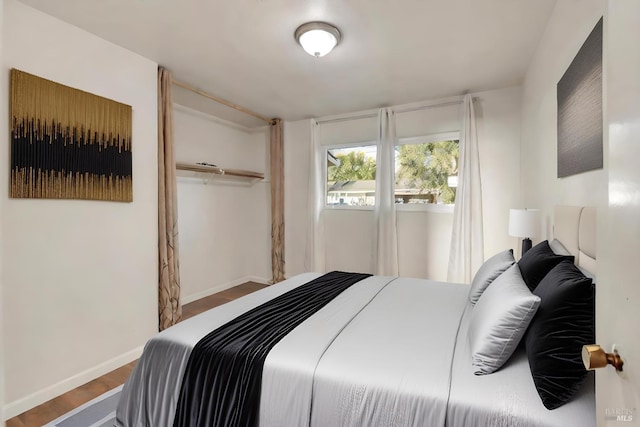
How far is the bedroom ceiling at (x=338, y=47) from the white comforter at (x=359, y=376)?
6.66 ft

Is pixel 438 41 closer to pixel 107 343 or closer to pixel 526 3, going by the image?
pixel 526 3

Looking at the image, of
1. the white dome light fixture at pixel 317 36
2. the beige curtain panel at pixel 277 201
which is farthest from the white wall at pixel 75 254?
the beige curtain panel at pixel 277 201

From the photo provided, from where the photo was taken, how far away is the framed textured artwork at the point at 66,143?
1.91 m

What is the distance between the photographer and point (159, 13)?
81.7 inches

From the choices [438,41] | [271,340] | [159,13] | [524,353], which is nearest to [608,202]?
[524,353]

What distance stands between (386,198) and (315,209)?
1084 millimetres

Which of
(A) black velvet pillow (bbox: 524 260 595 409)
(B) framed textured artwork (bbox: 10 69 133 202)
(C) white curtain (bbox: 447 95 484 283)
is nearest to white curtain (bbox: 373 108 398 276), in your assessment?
(C) white curtain (bbox: 447 95 484 283)

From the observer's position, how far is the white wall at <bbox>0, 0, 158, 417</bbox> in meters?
1.90

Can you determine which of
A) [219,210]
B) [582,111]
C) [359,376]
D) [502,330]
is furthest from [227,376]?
[219,210]

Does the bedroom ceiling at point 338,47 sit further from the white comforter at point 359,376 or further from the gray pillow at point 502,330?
the white comforter at point 359,376

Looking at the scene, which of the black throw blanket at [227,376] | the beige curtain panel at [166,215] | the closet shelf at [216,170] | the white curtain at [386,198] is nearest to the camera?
the black throw blanket at [227,376]

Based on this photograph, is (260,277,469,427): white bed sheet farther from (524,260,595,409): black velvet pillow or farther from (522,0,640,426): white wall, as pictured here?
(522,0,640,426): white wall

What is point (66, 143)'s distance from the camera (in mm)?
2117

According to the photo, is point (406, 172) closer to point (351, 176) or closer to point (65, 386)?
point (351, 176)
